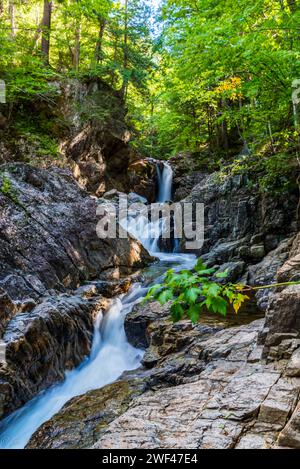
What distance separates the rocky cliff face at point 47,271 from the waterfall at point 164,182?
22.5 ft

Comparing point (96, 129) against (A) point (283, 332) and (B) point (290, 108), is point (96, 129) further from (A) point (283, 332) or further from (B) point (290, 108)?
(A) point (283, 332)

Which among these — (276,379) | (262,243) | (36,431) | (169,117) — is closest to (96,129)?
(169,117)

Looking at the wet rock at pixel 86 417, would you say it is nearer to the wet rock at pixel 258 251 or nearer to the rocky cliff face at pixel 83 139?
the wet rock at pixel 258 251

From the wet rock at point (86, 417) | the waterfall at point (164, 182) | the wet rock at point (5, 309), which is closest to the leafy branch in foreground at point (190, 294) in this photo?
the wet rock at point (86, 417)

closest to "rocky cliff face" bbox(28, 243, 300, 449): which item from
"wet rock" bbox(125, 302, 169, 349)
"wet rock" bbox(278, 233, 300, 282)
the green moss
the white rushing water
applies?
the white rushing water

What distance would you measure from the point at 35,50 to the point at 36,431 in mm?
15176

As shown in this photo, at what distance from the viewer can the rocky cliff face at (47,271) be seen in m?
5.60

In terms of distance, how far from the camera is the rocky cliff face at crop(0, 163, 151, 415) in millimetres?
5598

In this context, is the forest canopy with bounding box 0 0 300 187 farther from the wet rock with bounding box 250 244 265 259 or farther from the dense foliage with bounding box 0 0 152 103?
the wet rock with bounding box 250 244 265 259

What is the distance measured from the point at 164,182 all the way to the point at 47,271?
11708 millimetres

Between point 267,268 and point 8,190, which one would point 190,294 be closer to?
point 267,268

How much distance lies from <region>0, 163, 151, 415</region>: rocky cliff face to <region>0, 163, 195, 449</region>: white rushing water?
0.62 feet

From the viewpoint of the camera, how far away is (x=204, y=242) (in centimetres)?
1234

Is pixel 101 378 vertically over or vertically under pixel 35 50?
under
